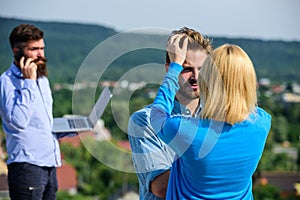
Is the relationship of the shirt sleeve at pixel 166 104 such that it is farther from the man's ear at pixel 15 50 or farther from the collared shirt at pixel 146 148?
the man's ear at pixel 15 50

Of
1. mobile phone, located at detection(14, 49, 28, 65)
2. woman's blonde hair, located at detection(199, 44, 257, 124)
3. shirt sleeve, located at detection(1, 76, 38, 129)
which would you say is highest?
woman's blonde hair, located at detection(199, 44, 257, 124)

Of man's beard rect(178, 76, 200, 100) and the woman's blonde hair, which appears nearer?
the woman's blonde hair

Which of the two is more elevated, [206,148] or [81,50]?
[206,148]

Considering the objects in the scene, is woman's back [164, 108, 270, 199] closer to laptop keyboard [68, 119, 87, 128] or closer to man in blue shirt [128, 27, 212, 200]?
man in blue shirt [128, 27, 212, 200]

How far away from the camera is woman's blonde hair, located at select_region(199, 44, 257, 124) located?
1.08 metres

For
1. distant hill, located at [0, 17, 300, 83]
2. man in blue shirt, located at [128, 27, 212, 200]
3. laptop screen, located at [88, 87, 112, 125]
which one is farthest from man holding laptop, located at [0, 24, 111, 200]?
distant hill, located at [0, 17, 300, 83]

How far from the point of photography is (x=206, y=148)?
1.09 metres

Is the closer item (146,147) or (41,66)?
(146,147)

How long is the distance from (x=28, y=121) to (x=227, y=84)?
81cm

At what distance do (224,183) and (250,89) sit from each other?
19 centimetres

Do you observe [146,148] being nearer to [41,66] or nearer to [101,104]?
[101,104]

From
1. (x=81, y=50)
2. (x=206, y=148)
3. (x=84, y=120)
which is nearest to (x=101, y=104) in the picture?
(x=84, y=120)

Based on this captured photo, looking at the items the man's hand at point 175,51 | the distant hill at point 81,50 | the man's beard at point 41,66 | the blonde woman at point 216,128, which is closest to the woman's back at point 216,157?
the blonde woman at point 216,128

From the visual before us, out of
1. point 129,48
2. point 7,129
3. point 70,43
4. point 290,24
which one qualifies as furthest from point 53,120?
point 290,24
